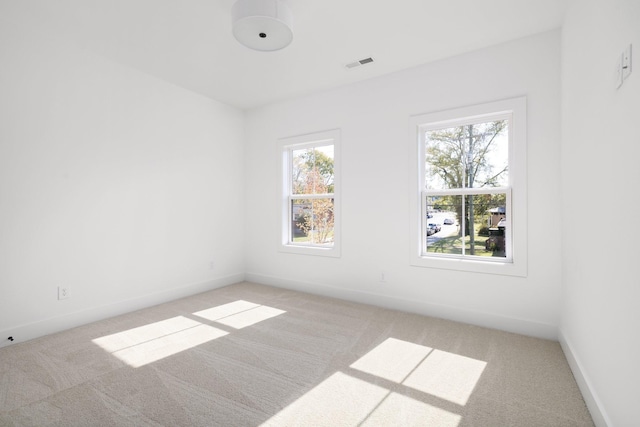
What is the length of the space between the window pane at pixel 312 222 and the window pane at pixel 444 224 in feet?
4.31

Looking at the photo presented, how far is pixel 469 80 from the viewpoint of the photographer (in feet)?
10.5

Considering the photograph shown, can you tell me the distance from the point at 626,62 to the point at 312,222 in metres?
3.58

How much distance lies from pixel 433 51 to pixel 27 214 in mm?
4139

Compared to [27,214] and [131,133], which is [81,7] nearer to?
[131,133]

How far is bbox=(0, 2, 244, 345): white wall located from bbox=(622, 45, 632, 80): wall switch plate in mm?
4058

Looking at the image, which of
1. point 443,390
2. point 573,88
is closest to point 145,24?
point 573,88

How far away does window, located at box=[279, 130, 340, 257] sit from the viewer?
422 centimetres

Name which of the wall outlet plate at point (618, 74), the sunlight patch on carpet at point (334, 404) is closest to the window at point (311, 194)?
the sunlight patch on carpet at point (334, 404)

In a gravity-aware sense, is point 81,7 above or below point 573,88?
above

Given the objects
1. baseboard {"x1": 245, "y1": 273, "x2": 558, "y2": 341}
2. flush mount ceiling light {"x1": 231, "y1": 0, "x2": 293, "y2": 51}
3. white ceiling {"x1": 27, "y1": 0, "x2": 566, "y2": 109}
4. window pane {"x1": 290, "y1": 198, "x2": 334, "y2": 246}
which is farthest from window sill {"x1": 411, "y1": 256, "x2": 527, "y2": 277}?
flush mount ceiling light {"x1": 231, "y1": 0, "x2": 293, "y2": 51}

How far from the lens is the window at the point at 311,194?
422 cm

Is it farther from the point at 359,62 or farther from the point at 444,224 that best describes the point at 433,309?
the point at 359,62

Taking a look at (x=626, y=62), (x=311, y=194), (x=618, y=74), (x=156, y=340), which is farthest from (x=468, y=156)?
(x=156, y=340)

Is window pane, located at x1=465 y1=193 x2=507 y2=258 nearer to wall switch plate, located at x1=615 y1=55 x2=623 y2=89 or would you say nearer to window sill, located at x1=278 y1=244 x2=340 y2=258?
window sill, located at x1=278 y1=244 x2=340 y2=258
